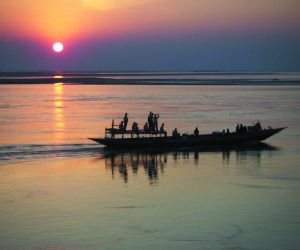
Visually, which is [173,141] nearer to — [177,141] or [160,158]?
[177,141]

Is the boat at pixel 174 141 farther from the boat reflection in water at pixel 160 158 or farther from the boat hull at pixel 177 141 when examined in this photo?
the boat reflection in water at pixel 160 158

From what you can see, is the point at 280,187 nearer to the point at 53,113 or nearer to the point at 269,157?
the point at 269,157

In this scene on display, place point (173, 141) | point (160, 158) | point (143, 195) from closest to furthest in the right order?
point (143, 195), point (160, 158), point (173, 141)

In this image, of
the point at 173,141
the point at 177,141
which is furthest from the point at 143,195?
the point at 177,141

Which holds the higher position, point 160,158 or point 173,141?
point 173,141

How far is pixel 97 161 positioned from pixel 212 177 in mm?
5771

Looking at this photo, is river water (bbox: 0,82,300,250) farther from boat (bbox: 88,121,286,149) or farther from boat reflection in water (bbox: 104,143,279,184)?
boat (bbox: 88,121,286,149)

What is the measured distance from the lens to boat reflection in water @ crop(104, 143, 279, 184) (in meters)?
24.8

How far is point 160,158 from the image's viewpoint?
91.2ft

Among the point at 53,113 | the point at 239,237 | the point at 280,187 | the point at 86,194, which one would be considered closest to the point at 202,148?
the point at 280,187

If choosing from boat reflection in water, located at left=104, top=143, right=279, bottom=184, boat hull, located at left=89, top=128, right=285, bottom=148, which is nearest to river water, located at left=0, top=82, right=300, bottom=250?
boat reflection in water, located at left=104, top=143, right=279, bottom=184

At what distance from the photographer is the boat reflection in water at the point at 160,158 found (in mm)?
24830

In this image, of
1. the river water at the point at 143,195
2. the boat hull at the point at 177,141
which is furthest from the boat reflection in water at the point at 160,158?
the boat hull at the point at 177,141

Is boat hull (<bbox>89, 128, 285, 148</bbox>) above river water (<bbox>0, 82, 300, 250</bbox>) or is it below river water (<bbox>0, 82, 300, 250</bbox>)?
above
